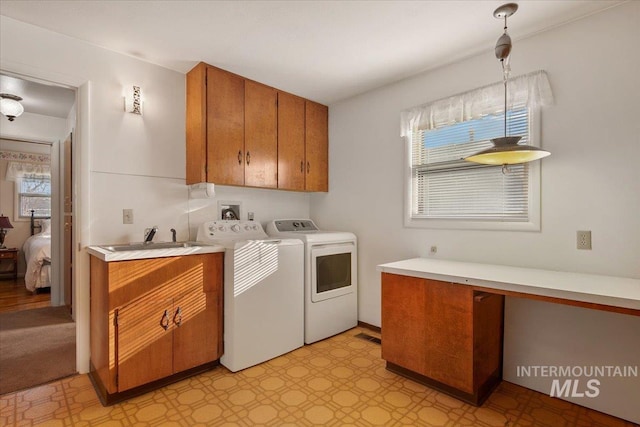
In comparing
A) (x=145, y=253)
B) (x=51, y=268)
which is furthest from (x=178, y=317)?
(x=51, y=268)

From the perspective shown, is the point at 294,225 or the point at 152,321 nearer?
the point at 152,321

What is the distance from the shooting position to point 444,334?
78.1 inches

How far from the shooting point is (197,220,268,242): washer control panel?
270cm

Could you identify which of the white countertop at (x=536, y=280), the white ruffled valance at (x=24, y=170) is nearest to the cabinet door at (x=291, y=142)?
the white countertop at (x=536, y=280)

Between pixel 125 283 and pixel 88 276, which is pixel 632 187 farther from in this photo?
pixel 88 276

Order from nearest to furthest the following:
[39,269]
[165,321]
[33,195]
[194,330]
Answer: [165,321] → [194,330] → [39,269] → [33,195]

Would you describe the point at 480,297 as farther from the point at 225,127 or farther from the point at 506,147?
the point at 225,127

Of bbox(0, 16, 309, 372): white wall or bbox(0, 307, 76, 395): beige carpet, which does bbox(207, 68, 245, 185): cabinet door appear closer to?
bbox(0, 16, 309, 372): white wall

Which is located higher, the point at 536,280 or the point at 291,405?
the point at 536,280

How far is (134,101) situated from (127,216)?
0.92m

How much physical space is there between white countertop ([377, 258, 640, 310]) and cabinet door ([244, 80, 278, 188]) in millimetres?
1442

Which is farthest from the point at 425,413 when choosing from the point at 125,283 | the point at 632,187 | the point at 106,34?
the point at 106,34

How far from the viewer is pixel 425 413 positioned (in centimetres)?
184

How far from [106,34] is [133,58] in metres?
0.32
